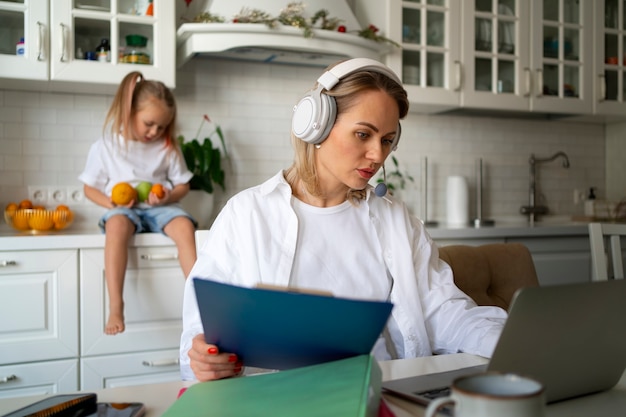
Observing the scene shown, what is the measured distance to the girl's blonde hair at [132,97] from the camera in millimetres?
2785

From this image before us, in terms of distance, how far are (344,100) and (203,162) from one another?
73.5 inches

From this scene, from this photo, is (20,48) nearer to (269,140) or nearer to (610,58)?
(269,140)

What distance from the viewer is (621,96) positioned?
4.08 m

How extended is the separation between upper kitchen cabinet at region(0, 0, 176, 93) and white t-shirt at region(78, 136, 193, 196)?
29 centimetres

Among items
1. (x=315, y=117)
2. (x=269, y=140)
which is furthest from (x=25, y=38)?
(x=315, y=117)

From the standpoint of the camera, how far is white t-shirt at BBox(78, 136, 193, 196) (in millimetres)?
2916

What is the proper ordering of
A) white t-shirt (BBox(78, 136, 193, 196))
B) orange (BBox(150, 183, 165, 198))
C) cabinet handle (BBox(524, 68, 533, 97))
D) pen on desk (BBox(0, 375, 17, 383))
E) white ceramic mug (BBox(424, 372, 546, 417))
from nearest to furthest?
1. white ceramic mug (BBox(424, 372, 546, 417))
2. pen on desk (BBox(0, 375, 17, 383))
3. orange (BBox(150, 183, 165, 198))
4. white t-shirt (BBox(78, 136, 193, 196))
5. cabinet handle (BBox(524, 68, 533, 97))

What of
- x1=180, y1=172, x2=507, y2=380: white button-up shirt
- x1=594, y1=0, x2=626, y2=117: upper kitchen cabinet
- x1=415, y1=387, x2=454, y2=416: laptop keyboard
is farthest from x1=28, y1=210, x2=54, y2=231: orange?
x1=594, y1=0, x2=626, y2=117: upper kitchen cabinet

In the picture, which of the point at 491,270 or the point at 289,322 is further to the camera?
the point at 491,270

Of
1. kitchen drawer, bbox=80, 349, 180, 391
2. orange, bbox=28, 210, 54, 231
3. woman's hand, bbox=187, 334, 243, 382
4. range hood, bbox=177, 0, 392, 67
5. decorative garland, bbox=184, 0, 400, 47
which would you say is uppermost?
decorative garland, bbox=184, 0, 400, 47

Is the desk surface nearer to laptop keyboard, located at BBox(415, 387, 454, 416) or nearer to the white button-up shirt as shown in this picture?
laptop keyboard, located at BBox(415, 387, 454, 416)

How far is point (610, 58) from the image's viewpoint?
13.4 feet

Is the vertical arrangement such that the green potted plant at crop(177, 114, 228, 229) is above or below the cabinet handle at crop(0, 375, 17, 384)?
above

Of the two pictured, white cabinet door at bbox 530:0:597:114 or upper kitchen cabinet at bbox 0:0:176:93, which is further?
white cabinet door at bbox 530:0:597:114
